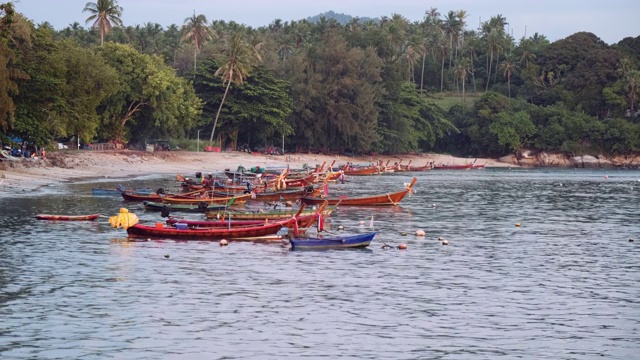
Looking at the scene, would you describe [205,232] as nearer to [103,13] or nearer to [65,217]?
[65,217]

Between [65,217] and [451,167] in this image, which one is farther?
[451,167]

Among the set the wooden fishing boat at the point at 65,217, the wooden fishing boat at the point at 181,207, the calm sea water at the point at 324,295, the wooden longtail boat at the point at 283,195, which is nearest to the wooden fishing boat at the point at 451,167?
the wooden longtail boat at the point at 283,195

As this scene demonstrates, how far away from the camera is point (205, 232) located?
1823 inches

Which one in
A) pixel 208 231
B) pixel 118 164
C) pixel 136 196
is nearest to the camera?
pixel 208 231

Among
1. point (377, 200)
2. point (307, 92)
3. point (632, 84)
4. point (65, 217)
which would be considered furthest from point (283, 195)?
point (632, 84)

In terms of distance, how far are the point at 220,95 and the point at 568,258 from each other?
90.2 m

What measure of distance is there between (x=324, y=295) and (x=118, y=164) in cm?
7126

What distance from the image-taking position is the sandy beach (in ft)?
254

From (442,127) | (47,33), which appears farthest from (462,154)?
(47,33)

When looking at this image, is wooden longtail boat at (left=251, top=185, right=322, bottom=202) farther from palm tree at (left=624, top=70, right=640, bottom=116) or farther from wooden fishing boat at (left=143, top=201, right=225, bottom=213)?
palm tree at (left=624, top=70, right=640, bottom=116)

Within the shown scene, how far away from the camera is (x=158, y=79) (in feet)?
351

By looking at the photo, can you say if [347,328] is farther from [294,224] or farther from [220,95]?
[220,95]

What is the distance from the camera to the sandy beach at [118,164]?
254ft

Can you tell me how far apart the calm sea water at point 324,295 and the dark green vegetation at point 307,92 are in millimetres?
30867
